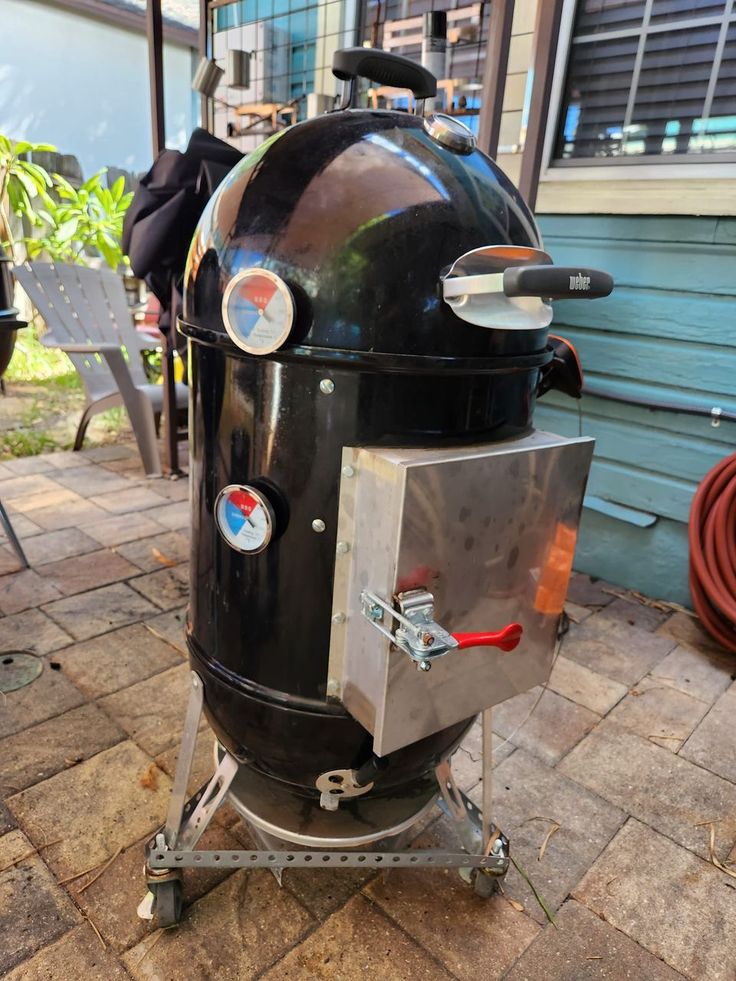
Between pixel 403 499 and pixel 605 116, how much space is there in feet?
8.74

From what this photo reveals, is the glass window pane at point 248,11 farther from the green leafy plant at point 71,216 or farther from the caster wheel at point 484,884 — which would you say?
the caster wheel at point 484,884

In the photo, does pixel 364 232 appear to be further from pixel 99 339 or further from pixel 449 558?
pixel 99 339

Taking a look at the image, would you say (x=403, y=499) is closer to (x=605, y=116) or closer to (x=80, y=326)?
(x=605, y=116)

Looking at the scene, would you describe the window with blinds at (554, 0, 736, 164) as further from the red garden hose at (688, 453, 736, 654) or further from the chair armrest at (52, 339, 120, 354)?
the chair armrest at (52, 339, 120, 354)

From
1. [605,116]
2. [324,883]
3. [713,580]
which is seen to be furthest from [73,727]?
[605,116]

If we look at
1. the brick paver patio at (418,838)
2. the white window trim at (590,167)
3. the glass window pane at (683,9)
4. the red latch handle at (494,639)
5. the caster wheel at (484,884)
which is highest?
the glass window pane at (683,9)

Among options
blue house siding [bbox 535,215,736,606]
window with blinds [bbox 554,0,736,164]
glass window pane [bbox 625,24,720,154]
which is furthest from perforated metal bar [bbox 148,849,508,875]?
glass window pane [bbox 625,24,720,154]

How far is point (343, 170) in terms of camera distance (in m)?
0.96

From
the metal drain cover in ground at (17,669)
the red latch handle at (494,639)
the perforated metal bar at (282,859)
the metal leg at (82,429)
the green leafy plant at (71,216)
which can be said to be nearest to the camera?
the red latch handle at (494,639)

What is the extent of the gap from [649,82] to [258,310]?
2.61m

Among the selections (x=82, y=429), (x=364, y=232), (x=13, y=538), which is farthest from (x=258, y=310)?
(x=82, y=429)

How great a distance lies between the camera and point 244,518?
1.05 meters

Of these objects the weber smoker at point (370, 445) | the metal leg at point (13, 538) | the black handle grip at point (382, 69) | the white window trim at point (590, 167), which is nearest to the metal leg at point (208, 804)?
the weber smoker at point (370, 445)

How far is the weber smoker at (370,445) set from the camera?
931 millimetres
